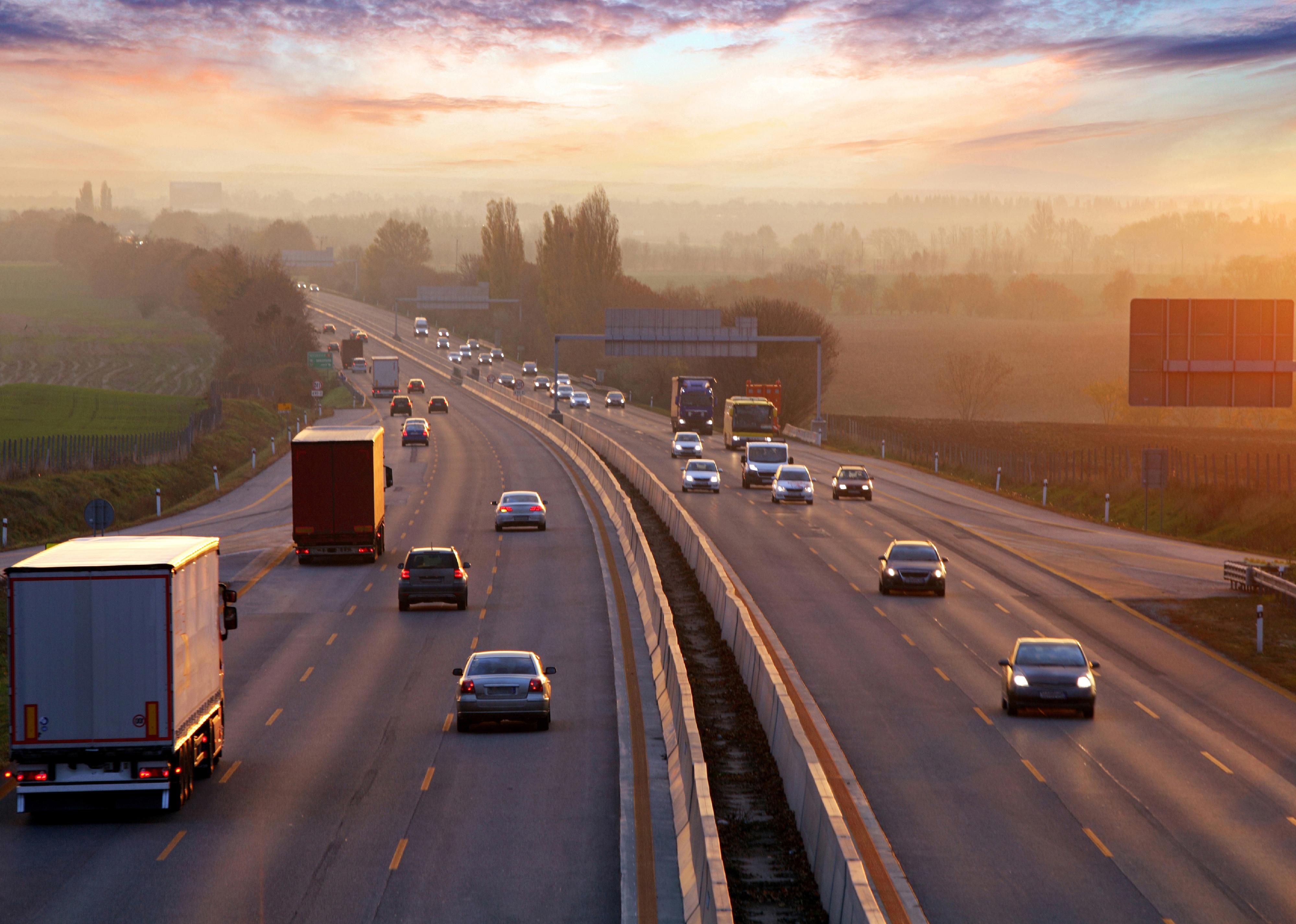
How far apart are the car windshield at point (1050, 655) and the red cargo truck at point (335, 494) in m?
22.5

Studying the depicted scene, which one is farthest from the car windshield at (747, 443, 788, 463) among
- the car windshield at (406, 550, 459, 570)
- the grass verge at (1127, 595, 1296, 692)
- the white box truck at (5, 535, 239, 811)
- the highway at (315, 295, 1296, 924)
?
the white box truck at (5, 535, 239, 811)

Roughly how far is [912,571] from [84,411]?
7835cm

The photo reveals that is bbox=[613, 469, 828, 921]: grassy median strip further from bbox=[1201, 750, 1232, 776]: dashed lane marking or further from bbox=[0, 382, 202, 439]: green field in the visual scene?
bbox=[0, 382, 202, 439]: green field

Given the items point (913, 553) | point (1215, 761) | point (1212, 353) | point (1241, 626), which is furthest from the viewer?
point (913, 553)

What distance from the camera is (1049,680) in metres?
24.0

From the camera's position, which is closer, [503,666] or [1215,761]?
[1215,761]

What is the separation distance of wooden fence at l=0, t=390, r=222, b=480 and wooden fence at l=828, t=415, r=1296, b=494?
4264 centimetres

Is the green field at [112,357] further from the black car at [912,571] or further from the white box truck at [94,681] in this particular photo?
the white box truck at [94,681]

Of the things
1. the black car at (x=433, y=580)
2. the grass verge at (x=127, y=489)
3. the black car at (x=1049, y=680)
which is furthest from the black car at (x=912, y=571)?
the grass verge at (x=127, y=489)

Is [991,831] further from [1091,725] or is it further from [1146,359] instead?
[1146,359]

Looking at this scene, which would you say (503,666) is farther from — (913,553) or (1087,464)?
(1087,464)

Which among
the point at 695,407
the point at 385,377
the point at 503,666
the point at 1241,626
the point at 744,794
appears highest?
the point at 385,377

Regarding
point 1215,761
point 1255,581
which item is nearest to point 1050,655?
point 1215,761

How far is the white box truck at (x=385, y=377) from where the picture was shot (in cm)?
12456
